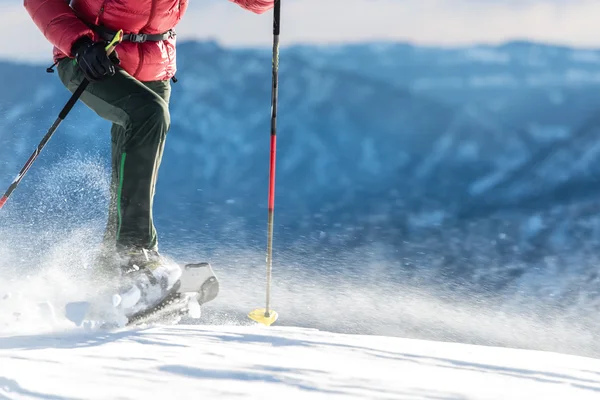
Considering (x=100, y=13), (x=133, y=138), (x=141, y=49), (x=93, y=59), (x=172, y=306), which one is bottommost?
(x=172, y=306)

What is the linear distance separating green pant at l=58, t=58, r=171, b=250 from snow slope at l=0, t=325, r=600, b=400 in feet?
1.65

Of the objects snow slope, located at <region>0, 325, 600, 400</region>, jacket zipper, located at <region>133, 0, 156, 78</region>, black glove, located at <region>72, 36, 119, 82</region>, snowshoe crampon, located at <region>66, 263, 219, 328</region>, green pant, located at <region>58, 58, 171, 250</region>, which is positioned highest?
jacket zipper, located at <region>133, 0, 156, 78</region>

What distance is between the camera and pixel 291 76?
8.50 m

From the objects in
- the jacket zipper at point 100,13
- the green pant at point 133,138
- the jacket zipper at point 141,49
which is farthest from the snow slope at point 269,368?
the jacket zipper at point 100,13

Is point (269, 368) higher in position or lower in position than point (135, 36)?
lower

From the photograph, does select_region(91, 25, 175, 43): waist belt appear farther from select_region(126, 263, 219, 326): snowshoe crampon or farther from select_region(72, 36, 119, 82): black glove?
select_region(126, 263, 219, 326): snowshoe crampon

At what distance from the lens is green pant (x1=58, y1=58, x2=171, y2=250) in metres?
2.87

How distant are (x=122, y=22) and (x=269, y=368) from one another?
5.26ft

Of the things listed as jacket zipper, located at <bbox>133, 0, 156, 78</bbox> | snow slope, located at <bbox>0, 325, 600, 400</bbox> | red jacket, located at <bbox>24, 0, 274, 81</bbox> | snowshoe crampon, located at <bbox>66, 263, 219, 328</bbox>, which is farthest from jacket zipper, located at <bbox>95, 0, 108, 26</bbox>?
snow slope, located at <bbox>0, 325, 600, 400</bbox>

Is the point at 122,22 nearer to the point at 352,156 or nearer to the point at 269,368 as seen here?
the point at 269,368

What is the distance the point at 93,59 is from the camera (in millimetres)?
2719

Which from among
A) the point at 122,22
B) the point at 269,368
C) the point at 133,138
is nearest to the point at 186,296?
the point at 133,138

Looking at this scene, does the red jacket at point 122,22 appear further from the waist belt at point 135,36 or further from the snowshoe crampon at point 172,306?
the snowshoe crampon at point 172,306

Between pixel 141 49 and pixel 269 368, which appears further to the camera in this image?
pixel 141 49
